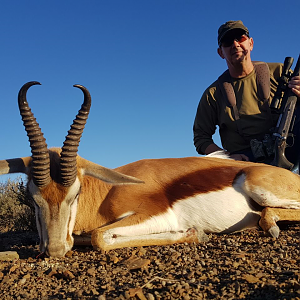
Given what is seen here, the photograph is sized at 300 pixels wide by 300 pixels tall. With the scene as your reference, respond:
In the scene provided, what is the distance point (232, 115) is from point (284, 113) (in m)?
1.13

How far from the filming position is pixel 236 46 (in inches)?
321

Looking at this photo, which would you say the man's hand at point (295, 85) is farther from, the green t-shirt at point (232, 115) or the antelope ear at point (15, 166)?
the antelope ear at point (15, 166)

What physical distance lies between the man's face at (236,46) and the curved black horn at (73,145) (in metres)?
4.83

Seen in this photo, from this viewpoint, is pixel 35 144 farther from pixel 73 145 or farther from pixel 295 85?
pixel 295 85

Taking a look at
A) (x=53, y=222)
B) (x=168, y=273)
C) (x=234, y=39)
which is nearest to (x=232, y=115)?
(x=234, y=39)

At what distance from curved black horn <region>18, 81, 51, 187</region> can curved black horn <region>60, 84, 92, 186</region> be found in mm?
204

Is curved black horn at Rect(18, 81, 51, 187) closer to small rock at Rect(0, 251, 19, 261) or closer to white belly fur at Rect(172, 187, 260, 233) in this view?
small rock at Rect(0, 251, 19, 261)

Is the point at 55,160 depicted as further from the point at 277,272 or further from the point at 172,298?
the point at 277,272

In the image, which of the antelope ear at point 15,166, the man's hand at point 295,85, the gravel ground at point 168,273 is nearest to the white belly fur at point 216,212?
the gravel ground at point 168,273

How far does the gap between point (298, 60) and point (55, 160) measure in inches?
242

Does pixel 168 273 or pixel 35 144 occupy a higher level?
pixel 35 144

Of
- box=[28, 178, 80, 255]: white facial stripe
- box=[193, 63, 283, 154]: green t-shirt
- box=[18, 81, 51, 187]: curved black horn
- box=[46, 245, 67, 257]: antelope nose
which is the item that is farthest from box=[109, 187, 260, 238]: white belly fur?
box=[193, 63, 283, 154]: green t-shirt

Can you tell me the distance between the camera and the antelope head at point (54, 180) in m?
4.21

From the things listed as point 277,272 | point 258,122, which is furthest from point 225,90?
point 277,272
